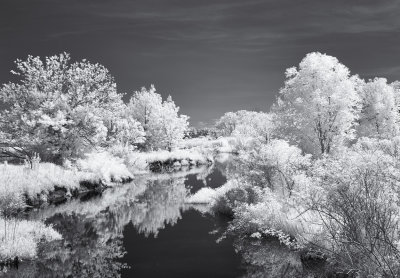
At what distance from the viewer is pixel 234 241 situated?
1706cm

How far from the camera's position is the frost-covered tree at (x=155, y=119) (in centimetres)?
6228

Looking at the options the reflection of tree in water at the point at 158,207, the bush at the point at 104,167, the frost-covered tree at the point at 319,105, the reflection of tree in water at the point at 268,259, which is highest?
the frost-covered tree at the point at 319,105

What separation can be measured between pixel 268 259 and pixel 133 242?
7.03 meters

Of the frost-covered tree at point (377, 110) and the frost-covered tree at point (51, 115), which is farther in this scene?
the frost-covered tree at point (377, 110)

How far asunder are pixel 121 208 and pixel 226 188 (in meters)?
7.72

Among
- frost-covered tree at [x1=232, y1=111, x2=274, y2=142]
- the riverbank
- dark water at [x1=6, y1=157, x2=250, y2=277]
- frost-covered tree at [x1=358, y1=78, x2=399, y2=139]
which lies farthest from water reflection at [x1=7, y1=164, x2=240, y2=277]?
frost-covered tree at [x1=358, y1=78, x2=399, y2=139]

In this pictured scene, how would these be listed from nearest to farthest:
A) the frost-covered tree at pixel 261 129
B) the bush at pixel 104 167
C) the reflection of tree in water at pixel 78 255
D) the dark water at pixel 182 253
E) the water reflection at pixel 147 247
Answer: the reflection of tree in water at pixel 78 255 → the water reflection at pixel 147 247 → the dark water at pixel 182 253 → the frost-covered tree at pixel 261 129 → the bush at pixel 104 167

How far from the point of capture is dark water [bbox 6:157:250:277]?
1390 cm

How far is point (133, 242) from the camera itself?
1795 centimetres

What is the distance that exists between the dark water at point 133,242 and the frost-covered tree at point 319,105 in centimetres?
1245

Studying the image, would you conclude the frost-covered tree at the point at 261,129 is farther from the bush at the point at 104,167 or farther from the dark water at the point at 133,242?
the bush at the point at 104,167

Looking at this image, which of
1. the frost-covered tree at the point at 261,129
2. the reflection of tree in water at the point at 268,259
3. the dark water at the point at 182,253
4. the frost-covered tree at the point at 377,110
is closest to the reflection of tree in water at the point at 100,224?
the dark water at the point at 182,253

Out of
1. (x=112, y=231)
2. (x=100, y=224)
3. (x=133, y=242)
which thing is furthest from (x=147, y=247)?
(x=100, y=224)

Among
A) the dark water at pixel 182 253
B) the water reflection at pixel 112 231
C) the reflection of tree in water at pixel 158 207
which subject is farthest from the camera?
the reflection of tree in water at pixel 158 207
